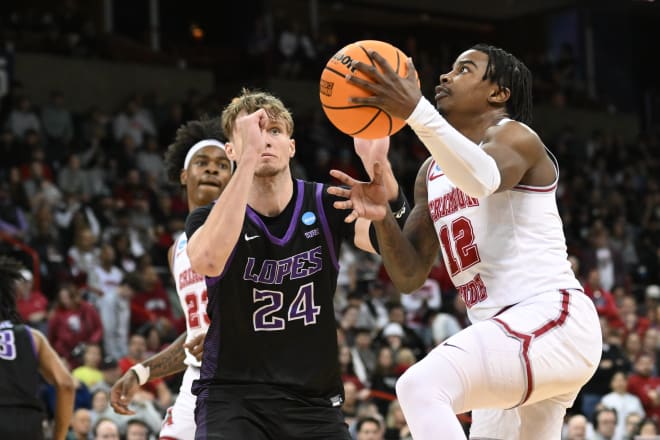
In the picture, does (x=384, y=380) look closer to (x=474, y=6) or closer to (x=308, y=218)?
(x=308, y=218)

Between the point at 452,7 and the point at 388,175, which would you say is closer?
the point at 388,175

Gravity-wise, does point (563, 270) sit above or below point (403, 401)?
above

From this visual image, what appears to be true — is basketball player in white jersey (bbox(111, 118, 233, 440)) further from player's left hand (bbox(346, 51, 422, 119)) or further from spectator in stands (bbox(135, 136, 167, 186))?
spectator in stands (bbox(135, 136, 167, 186))

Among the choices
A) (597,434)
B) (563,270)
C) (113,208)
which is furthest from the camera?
(113,208)

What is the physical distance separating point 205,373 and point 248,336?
0.26 metres

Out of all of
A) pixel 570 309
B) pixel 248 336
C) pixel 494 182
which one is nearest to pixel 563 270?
pixel 570 309

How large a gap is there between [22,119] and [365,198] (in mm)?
12987

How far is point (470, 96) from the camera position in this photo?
15.4 ft

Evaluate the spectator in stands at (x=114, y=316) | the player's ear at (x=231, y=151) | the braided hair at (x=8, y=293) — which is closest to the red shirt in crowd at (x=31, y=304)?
the spectator in stands at (x=114, y=316)

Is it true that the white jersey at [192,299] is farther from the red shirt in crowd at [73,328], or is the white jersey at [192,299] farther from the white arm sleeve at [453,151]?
the red shirt in crowd at [73,328]

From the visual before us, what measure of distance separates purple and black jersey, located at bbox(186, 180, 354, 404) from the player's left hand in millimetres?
790

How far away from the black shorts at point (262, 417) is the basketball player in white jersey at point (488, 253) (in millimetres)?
516

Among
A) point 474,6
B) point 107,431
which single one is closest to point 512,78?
point 107,431

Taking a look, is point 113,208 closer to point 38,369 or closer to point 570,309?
point 38,369
